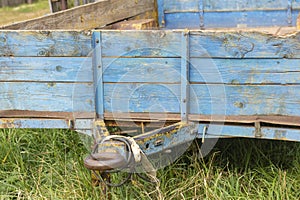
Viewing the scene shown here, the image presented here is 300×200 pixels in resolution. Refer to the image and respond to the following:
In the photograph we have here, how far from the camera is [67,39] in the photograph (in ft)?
10.8

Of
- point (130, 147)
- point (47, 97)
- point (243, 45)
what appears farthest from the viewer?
point (47, 97)

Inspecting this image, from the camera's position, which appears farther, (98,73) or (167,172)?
(167,172)

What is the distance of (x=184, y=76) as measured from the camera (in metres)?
3.19

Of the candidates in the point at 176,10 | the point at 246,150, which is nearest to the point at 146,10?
the point at 176,10

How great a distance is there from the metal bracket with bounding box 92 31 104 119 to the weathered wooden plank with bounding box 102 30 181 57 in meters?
0.03

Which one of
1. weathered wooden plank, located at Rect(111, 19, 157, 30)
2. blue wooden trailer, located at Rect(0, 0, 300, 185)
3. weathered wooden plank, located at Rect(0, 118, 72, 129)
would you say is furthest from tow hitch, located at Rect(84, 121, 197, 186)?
weathered wooden plank, located at Rect(111, 19, 157, 30)

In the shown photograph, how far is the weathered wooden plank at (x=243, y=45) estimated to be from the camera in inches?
119

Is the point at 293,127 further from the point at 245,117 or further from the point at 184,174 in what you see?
the point at 184,174

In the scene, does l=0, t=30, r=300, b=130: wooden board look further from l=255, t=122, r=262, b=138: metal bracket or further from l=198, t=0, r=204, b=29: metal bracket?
l=198, t=0, r=204, b=29: metal bracket

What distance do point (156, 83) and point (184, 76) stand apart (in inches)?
7.3

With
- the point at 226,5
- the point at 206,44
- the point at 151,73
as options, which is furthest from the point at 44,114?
the point at 226,5

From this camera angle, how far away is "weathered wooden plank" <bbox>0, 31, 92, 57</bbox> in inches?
128

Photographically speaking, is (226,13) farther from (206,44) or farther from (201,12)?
(206,44)

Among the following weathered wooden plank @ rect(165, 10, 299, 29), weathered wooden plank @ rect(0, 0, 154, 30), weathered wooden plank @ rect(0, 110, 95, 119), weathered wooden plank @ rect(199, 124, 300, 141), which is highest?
weathered wooden plank @ rect(0, 0, 154, 30)
